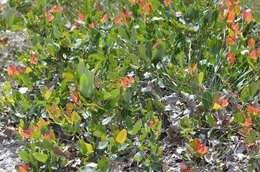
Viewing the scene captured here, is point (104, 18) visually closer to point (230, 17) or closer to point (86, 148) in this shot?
point (230, 17)

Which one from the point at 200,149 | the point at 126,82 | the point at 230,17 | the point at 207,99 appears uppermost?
the point at 230,17

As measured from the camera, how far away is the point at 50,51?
8.00 feet

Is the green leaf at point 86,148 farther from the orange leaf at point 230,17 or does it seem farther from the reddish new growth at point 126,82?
the orange leaf at point 230,17

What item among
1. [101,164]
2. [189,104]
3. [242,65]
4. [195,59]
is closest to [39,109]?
[101,164]

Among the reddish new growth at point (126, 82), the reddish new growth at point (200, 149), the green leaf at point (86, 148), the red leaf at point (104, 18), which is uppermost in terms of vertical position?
the red leaf at point (104, 18)

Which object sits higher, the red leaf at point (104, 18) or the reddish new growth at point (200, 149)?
the red leaf at point (104, 18)

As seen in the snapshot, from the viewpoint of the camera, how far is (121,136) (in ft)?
5.72

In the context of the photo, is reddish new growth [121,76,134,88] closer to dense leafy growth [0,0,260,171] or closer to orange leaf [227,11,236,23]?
dense leafy growth [0,0,260,171]

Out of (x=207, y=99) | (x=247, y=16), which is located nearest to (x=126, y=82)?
(x=207, y=99)

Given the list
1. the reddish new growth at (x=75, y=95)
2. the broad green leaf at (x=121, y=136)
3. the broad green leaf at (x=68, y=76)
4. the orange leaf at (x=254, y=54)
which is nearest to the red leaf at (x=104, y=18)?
the broad green leaf at (x=68, y=76)

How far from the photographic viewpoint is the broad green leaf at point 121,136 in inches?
68.2

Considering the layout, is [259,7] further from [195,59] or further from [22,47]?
[22,47]

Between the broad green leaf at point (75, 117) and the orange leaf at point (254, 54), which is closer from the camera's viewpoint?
the broad green leaf at point (75, 117)

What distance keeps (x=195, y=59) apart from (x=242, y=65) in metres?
0.29
